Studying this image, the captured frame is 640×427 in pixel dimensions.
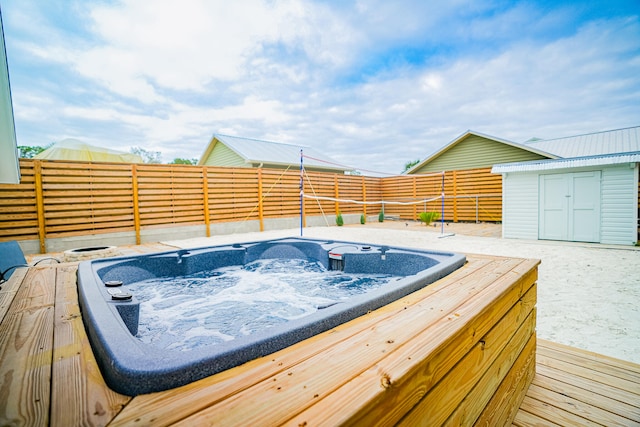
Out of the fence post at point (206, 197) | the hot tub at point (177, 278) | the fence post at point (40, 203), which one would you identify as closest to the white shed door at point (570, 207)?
the hot tub at point (177, 278)

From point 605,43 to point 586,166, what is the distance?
6.20m

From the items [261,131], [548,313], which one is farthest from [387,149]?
[548,313]

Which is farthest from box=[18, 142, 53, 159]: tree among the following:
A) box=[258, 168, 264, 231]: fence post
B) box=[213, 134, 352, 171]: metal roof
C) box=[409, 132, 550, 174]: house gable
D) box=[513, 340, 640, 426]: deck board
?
box=[513, 340, 640, 426]: deck board

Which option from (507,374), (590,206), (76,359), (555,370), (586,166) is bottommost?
(555,370)

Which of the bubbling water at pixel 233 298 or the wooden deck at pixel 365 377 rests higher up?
the wooden deck at pixel 365 377

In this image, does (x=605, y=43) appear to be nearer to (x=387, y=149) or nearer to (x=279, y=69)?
(x=279, y=69)

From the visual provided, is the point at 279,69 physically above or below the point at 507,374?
above

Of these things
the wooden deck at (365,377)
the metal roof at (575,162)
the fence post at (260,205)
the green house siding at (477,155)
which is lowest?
the wooden deck at (365,377)

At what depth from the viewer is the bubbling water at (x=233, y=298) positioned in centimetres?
242

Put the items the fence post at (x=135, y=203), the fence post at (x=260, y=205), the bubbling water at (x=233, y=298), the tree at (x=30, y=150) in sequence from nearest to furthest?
the bubbling water at (x=233, y=298) → the fence post at (x=135, y=203) → the fence post at (x=260, y=205) → the tree at (x=30, y=150)

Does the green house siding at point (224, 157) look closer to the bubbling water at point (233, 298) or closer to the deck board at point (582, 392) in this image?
the bubbling water at point (233, 298)

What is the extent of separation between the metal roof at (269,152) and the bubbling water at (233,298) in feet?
23.6

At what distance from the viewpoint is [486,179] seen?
9375 mm

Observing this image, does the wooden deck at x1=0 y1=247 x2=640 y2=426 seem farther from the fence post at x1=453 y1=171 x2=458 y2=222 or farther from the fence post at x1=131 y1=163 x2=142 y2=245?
the fence post at x1=453 y1=171 x2=458 y2=222
